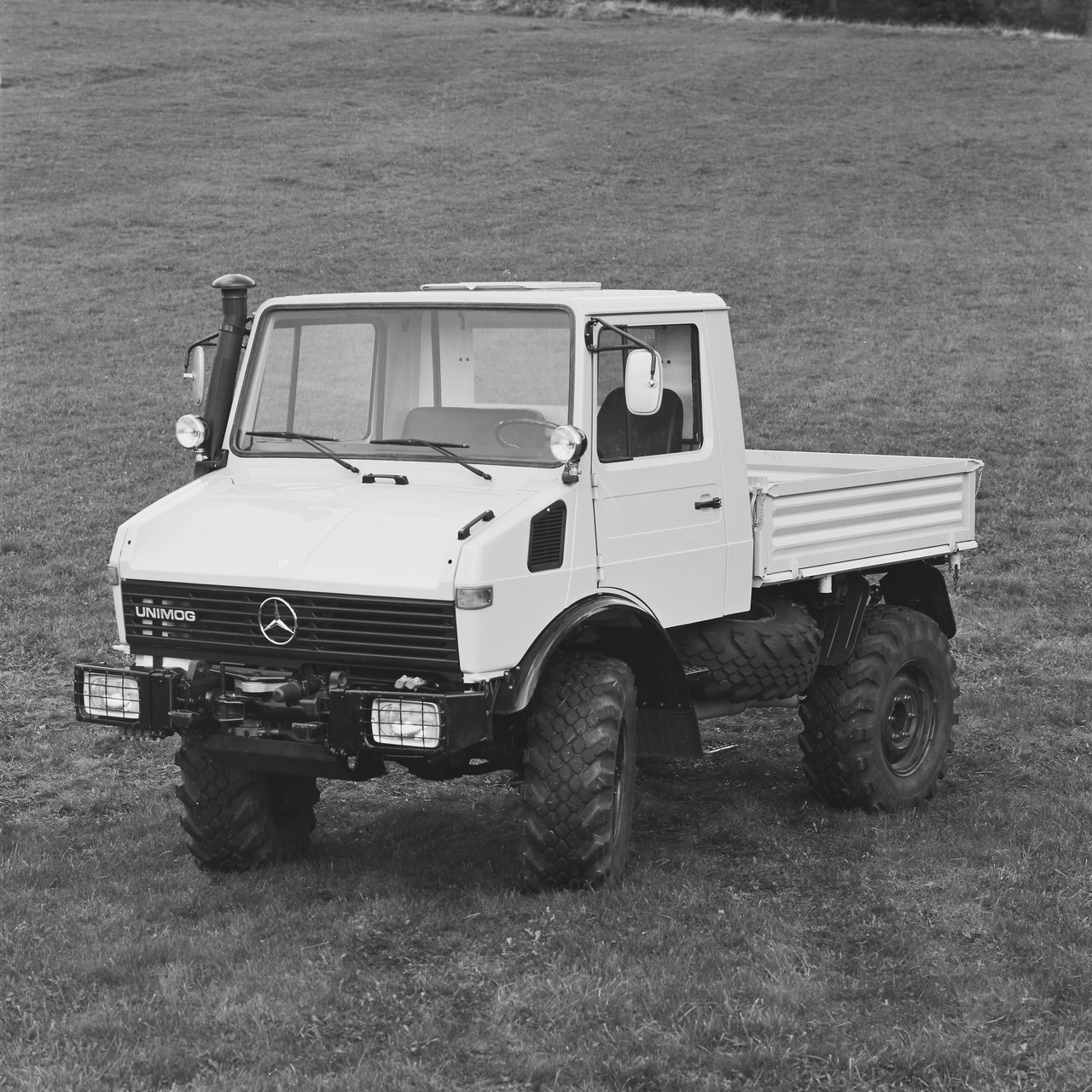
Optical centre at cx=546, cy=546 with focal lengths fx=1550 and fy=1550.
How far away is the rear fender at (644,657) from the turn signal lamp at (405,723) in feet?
2.01

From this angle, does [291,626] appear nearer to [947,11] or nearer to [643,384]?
[643,384]

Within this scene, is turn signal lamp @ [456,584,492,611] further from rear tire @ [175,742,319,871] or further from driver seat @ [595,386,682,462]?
rear tire @ [175,742,319,871]

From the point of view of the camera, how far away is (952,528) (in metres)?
8.77

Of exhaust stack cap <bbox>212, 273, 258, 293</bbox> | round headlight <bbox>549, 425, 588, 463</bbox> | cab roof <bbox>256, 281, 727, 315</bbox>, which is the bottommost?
round headlight <bbox>549, 425, 588, 463</bbox>

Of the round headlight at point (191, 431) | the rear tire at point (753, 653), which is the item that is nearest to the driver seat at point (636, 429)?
the rear tire at point (753, 653)

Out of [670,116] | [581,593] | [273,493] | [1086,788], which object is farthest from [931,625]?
[670,116]

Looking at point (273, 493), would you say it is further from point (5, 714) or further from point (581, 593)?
point (5, 714)

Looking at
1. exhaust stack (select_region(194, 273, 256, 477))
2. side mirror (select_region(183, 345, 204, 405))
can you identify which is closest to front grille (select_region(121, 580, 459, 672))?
exhaust stack (select_region(194, 273, 256, 477))

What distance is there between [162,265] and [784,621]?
21825mm

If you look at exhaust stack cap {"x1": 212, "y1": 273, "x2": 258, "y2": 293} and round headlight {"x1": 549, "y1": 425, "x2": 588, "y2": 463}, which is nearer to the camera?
round headlight {"x1": 549, "y1": 425, "x2": 588, "y2": 463}

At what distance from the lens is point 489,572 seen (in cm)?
619

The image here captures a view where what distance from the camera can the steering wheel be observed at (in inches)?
275

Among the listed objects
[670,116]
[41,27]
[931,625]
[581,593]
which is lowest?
[931,625]

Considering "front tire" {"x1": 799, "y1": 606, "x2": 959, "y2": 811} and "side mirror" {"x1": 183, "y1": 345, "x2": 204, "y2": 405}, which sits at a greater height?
"side mirror" {"x1": 183, "y1": 345, "x2": 204, "y2": 405}
